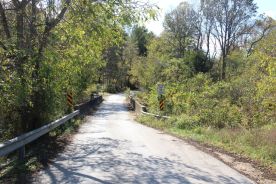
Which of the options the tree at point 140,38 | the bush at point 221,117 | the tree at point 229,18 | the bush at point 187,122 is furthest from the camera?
the tree at point 140,38

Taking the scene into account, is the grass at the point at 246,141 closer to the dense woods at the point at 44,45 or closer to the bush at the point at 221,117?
the bush at the point at 221,117

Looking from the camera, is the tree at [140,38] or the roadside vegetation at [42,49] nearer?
the roadside vegetation at [42,49]

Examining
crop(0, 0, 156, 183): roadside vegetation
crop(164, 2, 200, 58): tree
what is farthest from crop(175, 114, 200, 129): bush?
crop(164, 2, 200, 58): tree

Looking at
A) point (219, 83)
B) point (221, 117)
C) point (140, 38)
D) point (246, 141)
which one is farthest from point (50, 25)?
point (140, 38)

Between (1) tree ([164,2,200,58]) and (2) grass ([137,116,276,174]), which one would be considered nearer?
(2) grass ([137,116,276,174])

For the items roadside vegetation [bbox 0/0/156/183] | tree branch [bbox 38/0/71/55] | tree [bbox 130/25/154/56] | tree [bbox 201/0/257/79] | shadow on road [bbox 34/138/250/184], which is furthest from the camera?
tree [bbox 130/25/154/56]

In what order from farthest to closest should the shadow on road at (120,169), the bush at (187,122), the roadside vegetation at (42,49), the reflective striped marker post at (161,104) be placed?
1. the reflective striped marker post at (161,104)
2. the bush at (187,122)
3. the roadside vegetation at (42,49)
4. the shadow on road at (120,169)

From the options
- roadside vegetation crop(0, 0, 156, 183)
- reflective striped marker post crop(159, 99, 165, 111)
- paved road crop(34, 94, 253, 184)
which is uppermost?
roadside vegetation crop(0, 0, 156, 183)

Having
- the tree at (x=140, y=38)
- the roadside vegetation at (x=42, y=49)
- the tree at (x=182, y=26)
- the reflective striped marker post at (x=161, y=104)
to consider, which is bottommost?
the reflective striped marker post at (x=161, y=104)

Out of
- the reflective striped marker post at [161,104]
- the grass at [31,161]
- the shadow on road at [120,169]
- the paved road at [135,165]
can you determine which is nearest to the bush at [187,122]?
the reflective striped marker post at [161,104]

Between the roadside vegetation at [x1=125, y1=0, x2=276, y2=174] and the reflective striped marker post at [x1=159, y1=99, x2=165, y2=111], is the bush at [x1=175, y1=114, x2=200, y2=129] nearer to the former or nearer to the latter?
the roadside vegetation at [x1=125, y1=0, x2=276, y2=174]

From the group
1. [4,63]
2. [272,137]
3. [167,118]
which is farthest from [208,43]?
[4,63]

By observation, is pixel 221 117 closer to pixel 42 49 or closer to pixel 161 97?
pixel 161 97

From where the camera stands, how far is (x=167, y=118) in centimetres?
2497
